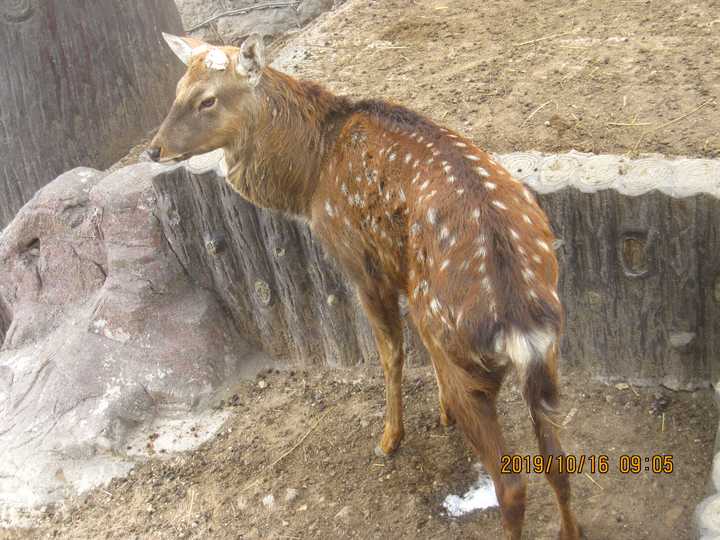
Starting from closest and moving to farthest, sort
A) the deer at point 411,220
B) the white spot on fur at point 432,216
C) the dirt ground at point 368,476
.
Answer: the deer at point 411,220, the white spot on fur at point 432,216, the dirt ground at point 368,476

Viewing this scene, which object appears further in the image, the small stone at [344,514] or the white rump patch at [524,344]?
the small stone at [344,514]

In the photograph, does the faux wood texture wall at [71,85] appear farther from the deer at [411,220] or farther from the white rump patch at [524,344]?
the white rump patch at [524,344]

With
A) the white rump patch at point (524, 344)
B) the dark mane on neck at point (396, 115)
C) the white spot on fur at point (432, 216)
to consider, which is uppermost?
the dark mane on neck at point (396, 115)

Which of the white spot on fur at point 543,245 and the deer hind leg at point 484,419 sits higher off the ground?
the white spot on fur at point 543,245

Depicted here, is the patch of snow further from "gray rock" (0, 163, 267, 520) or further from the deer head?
the deer head

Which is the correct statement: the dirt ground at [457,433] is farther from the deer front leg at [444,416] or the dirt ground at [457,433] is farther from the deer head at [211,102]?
the deer head at [211,102]

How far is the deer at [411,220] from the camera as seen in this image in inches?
119

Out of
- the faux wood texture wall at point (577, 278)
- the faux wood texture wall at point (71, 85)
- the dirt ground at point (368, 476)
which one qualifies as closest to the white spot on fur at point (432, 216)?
the faux wood texture wall at point (577, 278)

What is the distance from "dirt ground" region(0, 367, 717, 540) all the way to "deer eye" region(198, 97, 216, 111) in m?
1.77

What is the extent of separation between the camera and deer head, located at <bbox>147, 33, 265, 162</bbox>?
3.94 metres

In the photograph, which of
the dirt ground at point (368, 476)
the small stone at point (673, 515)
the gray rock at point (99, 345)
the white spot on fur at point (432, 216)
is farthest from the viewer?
the gray rock at point (99, 345)

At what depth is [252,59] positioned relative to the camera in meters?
3.99
